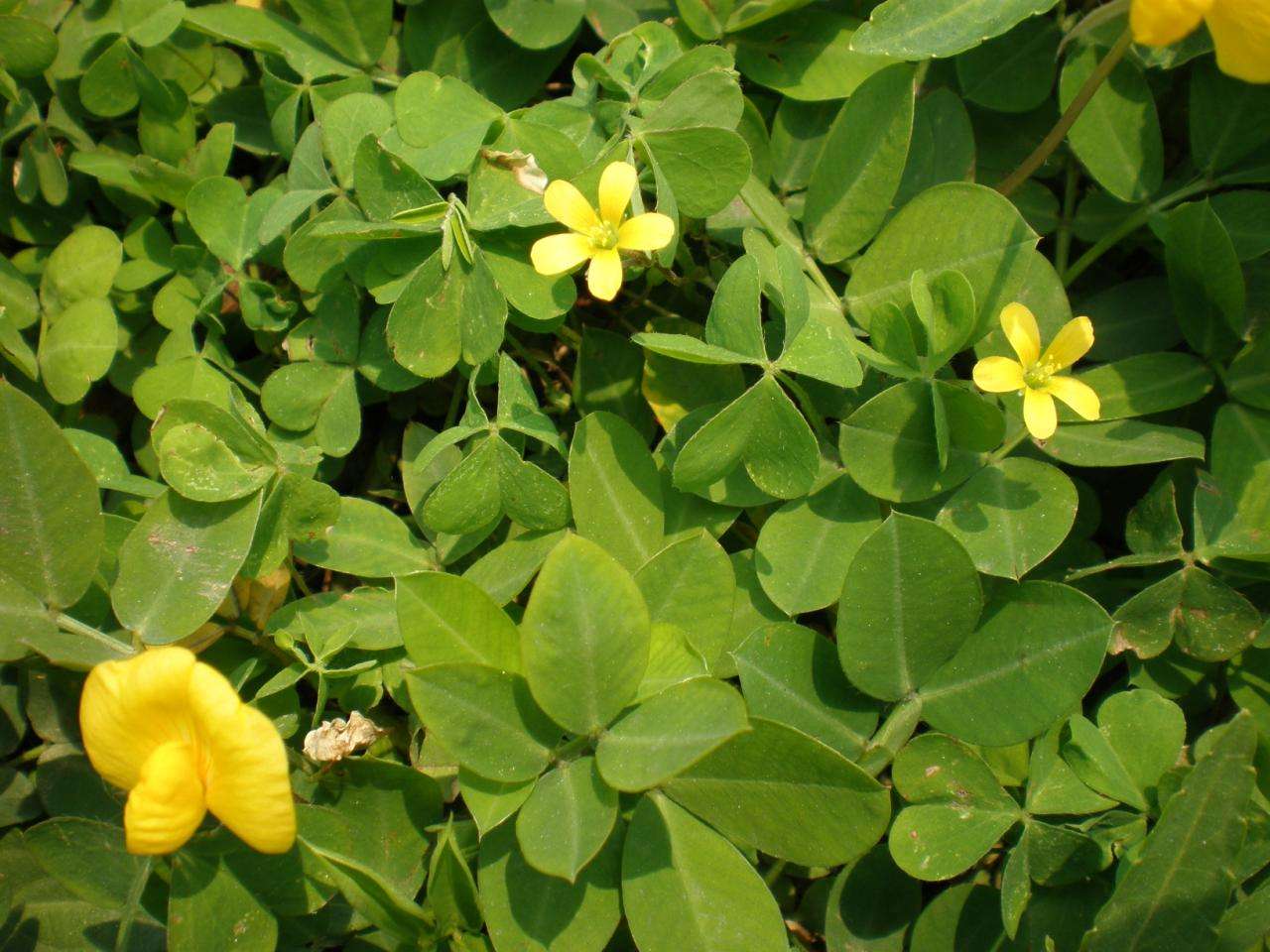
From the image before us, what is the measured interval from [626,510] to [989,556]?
0.83 m

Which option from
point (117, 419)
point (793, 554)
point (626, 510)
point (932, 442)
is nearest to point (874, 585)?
point (793, 554)

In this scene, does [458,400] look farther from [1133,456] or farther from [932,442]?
[1133,456]

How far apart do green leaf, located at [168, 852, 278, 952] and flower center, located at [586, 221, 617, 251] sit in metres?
1.59

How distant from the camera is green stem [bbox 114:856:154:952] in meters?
2.08

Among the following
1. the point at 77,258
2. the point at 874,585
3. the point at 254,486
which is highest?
the point at 77,258

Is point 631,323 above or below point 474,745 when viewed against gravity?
above

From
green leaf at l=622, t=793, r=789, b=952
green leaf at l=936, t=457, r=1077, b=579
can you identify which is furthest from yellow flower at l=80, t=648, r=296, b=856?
green leaf at l=936, t=457, r=1077, b=579

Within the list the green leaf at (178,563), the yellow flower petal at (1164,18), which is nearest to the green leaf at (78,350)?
the green leaf at (178,563)

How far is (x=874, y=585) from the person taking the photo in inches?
78.2

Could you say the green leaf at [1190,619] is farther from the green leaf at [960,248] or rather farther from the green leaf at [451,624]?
the green leaf at [451,624]

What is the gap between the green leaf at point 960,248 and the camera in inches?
86.5

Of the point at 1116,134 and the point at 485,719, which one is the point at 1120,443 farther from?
the point at 485,719

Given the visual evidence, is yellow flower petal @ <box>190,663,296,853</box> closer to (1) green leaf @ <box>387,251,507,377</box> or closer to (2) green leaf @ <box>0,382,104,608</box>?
(2) green leaf @ <box>0,382,104,608</box>

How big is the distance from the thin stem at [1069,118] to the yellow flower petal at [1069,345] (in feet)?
1.94
